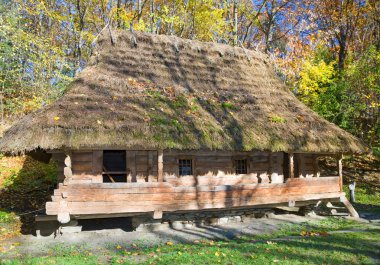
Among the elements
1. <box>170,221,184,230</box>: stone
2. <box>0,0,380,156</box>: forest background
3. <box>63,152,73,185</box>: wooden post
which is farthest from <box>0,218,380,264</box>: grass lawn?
<box>0,0,380,156</box>: forest background

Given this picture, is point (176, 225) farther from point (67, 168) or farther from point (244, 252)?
point (67, 168)

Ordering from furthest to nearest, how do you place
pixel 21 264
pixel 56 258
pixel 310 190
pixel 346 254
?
pixel 310 190 → pixel 346 254 → pixel 56 258 → pixel 21 264

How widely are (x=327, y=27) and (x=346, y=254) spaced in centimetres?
2240

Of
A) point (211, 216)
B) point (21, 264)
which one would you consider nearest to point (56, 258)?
point (21, 264)

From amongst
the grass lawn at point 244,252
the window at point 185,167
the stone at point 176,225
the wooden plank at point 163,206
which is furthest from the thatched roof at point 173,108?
the stone at point 176,225

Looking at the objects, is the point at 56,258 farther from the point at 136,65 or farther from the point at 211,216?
the point at 136,65

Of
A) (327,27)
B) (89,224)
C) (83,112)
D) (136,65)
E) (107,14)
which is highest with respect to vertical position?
(107,14)

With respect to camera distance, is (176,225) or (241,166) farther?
(241,166)

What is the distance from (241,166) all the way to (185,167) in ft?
8.97

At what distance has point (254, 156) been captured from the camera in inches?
546

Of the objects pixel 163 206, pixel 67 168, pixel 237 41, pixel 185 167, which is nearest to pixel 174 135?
pixel 163 206

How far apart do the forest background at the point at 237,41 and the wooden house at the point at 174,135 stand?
5881mm

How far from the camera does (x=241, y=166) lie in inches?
549

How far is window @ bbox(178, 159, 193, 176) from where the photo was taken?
12680 mm
